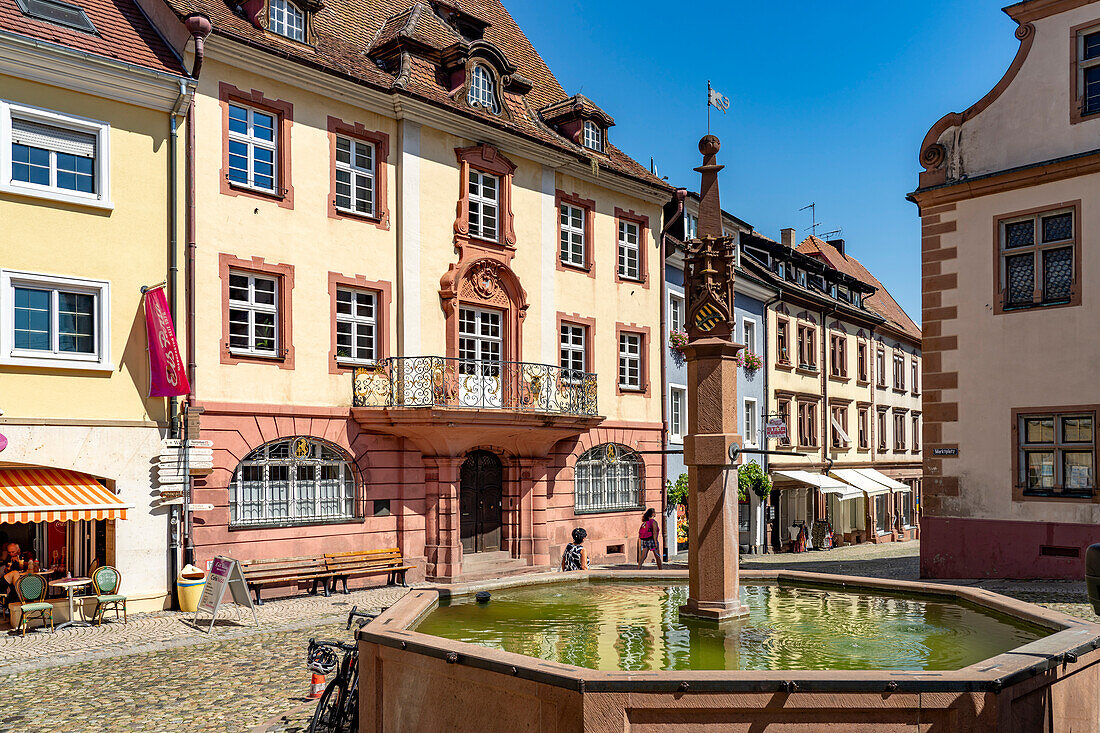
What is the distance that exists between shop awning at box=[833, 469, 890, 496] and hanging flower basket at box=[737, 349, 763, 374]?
6.45 metres

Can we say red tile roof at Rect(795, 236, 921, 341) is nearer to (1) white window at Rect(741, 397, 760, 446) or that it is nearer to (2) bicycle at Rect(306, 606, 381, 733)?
(1) white window at Rect(741, 397, 760, 446)

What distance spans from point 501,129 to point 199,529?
11780 millimetres

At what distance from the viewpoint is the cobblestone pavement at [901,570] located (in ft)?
54.7

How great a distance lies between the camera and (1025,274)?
66.6 feet

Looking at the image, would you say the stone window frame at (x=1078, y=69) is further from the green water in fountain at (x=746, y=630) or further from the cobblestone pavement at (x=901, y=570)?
the green water in fountain at (x=746, y=630)

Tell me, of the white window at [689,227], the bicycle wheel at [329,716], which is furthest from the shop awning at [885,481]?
the bicycle wheel at [329,716]

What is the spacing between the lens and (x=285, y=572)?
18797 millimetres

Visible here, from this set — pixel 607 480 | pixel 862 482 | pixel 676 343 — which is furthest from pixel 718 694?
pixel 862 482

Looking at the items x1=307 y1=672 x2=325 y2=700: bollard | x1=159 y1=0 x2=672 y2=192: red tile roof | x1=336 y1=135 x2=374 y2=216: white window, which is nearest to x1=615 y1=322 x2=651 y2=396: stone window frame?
x1=159 y1=0 x2=672 y2=192: red tile roof

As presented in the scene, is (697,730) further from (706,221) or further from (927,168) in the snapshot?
(927,168)

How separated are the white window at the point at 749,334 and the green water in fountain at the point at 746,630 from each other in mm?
23118

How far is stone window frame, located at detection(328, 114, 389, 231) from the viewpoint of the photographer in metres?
20.6

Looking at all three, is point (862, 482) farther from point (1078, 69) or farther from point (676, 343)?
point (1078, 69)

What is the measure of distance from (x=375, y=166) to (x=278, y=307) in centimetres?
415
